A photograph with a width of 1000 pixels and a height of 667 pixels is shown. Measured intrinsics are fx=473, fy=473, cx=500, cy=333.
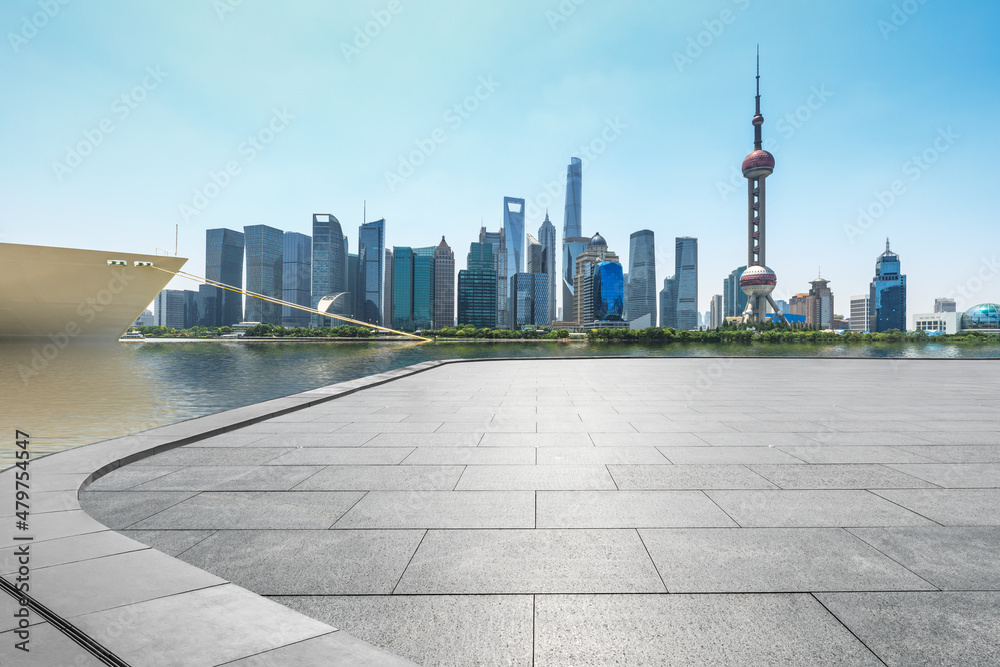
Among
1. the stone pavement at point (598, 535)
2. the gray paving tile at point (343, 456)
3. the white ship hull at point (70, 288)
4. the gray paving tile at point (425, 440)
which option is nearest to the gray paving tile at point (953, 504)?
the stone pavement at point (598, 535)

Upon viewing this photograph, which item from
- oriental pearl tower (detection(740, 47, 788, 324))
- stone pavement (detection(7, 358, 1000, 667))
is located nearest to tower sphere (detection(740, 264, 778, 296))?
oriental pearl tower (detection(740, 47, 788, 324))

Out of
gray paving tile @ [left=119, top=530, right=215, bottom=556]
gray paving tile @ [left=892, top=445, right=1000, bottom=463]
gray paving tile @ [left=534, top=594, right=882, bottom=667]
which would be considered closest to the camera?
gray paving tile @ [left=534, top=594, right=882, bottom=667]

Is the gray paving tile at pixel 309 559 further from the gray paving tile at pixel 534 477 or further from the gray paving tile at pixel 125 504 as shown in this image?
the gray paving tile at pixel 534 477

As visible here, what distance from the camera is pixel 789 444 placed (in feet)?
28.0

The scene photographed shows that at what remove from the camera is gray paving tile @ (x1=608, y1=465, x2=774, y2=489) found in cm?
628

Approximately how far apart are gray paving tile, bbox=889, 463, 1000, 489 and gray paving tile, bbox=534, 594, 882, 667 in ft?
15.2

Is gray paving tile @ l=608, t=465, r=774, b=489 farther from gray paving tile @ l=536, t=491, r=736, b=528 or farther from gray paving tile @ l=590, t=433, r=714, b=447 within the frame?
gray paving tile @ l=590, t=433, r=714, b=447

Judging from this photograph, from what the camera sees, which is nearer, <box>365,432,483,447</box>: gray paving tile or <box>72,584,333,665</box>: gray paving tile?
<box>72,584,333,665</box>: gray paving tile

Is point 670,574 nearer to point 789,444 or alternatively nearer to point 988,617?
point 988,617

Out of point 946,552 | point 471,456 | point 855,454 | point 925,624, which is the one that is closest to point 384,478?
point 471,456

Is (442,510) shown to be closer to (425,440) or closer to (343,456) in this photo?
(343,456)

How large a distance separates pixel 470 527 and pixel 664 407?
30.7ft

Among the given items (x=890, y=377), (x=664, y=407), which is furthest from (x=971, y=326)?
(x=664, y=407)

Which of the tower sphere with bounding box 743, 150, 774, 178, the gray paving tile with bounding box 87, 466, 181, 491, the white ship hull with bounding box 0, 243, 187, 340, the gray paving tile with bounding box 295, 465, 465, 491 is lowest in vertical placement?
the gray paving tile with bounding box 295, 465, 465, 491
